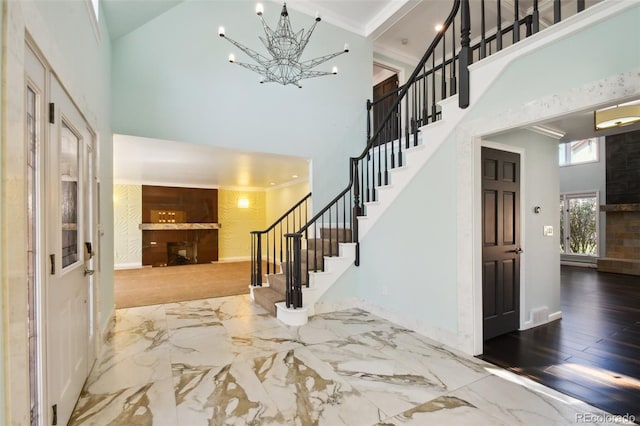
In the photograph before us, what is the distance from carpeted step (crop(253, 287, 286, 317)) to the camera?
4.10m

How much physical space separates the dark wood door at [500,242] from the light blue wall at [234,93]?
2.59m

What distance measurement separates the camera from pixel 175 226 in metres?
8.55

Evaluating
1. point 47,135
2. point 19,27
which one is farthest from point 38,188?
point 19,27

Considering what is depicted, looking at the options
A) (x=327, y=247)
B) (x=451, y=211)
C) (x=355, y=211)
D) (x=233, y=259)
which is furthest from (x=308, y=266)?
(x=233, y=259)

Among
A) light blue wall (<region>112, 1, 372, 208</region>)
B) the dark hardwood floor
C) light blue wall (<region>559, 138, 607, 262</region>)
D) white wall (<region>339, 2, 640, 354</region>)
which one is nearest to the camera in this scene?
white wall (<region>339, 2, 640, 354</region>)

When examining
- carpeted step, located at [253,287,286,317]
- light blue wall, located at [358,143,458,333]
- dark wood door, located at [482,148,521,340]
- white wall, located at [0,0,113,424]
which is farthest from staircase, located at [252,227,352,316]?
white wall, located at [0,0,113,424]

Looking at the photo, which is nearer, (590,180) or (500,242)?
(500,242)

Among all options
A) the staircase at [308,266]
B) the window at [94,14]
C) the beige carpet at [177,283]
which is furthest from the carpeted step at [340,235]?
the window at [94,14]

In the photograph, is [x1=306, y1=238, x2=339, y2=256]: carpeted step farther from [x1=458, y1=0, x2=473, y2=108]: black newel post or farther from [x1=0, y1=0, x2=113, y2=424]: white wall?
[x1=0, y1=0, x2=113, y2=424]: white wall

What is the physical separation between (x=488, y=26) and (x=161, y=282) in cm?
871

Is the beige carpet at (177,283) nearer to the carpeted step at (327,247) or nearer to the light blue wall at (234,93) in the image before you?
the carpeted step at (327,247)

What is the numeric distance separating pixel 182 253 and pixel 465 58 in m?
8.45

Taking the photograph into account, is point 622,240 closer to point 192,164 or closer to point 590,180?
point 590,180

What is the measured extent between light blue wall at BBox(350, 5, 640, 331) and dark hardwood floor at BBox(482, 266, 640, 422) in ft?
1.40
